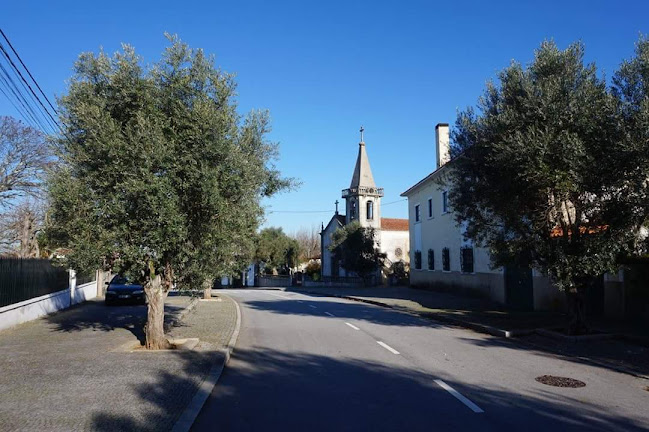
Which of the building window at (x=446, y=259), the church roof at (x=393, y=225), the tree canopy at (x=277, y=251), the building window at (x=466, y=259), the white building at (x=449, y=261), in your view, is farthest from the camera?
the tree canopy at (x=277, y=251)

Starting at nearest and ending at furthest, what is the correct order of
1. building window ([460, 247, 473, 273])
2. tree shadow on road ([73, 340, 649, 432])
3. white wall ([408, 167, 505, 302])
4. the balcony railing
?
tree shadow on road ([73, 340, 649, 432]) < white wall ([408, 167, 505, 302]) < building window ([460, 247, 473, 273]) < the balcony railing

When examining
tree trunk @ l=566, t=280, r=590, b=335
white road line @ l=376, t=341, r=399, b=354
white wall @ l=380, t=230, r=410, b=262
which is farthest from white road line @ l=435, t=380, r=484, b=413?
white wall @ l=380, t=230, r=410, b=262

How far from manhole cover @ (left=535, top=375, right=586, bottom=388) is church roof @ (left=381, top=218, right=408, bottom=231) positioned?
44414 mm

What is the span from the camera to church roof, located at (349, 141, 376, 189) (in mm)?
55081

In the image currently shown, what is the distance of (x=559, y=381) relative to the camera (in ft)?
27.2

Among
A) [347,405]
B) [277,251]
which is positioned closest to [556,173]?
[347,405]

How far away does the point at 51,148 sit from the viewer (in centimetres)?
1030

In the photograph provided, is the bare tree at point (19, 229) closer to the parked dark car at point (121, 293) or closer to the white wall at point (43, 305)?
the white wall at point (43, 305)

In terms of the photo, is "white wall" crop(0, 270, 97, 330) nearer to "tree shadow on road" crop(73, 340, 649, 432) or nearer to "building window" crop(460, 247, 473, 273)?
"tree shadow on road" crop(73, 340, 649, 432)

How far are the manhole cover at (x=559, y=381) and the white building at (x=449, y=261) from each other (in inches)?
298

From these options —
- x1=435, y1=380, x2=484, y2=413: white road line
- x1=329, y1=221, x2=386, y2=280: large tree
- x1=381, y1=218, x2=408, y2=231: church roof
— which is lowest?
x1=435, y1=380, x2=484, y2=413: white road line

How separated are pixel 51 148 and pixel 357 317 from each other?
1182 cm

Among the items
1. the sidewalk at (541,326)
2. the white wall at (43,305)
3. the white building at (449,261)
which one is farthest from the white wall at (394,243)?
the white wall at (43,305)

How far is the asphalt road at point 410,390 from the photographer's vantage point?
609cm
